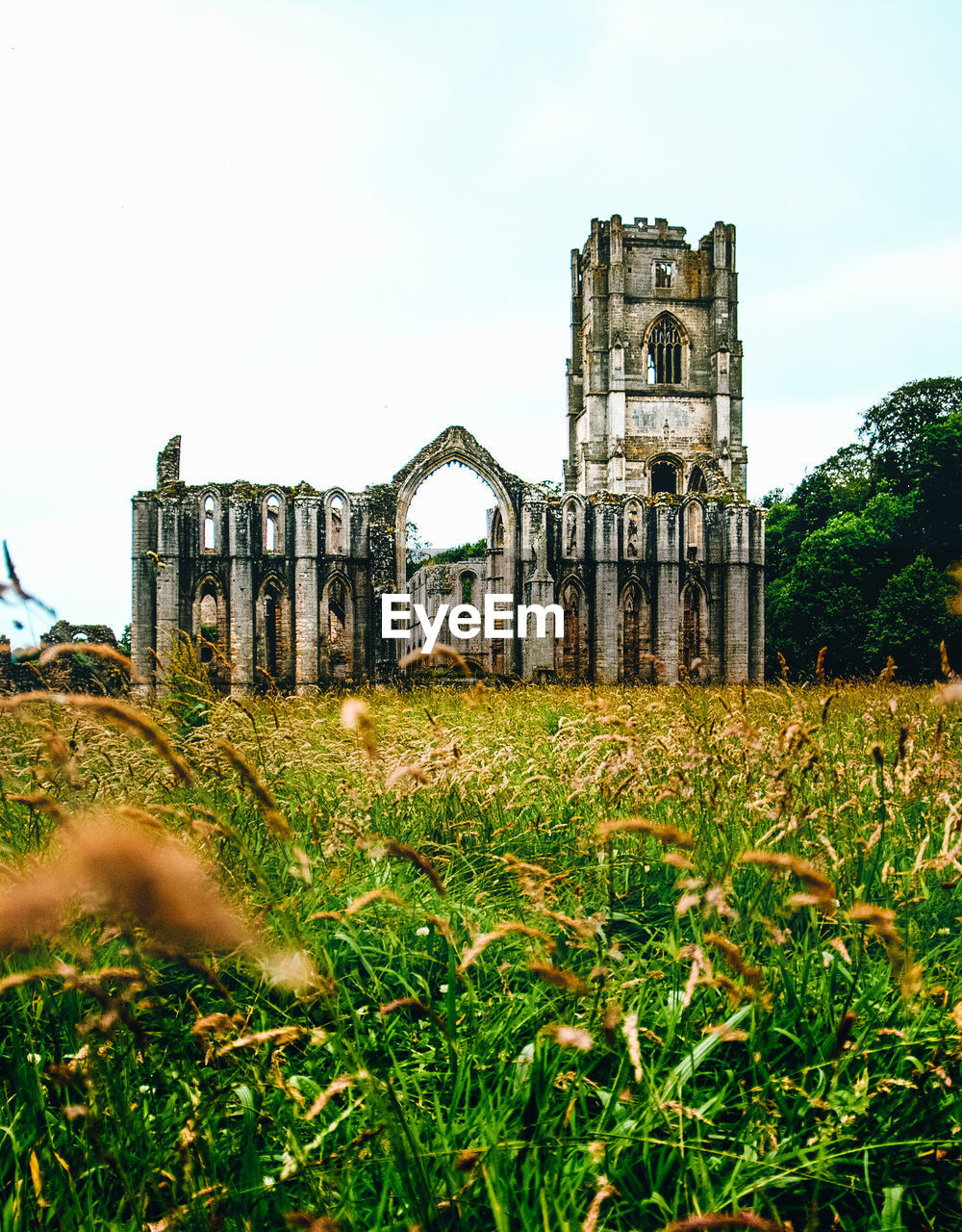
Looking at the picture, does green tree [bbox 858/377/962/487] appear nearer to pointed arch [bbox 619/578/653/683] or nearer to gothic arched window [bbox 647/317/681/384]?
gothic arched window [bbox 647/317/681/384]

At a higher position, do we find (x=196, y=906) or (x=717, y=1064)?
(x=196, y=906)

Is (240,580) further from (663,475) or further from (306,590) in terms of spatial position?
(663,475)

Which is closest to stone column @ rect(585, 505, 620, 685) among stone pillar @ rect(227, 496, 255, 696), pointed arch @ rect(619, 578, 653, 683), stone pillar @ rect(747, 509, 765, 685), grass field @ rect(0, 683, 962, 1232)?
pointed arch @ rect(619, 578, 653, 683)

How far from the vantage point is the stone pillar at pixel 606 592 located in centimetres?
2509

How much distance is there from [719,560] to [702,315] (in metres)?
24.2

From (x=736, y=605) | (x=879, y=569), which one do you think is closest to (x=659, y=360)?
(x=879, y=569)

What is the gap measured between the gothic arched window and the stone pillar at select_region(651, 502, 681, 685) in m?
21.6

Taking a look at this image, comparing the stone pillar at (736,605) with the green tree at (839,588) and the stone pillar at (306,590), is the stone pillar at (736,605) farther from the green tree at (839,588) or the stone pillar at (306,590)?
the stone pillar at (306,590)

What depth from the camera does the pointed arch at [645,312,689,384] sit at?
45.2 meters

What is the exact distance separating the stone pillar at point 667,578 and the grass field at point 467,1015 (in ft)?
73.2

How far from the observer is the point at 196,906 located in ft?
2.47

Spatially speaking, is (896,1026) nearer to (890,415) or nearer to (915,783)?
(915,783)

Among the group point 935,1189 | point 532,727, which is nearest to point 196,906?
point 935,1189

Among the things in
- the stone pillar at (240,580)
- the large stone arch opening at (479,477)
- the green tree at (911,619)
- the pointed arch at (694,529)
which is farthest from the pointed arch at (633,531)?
the stone pillar at (240,580)
